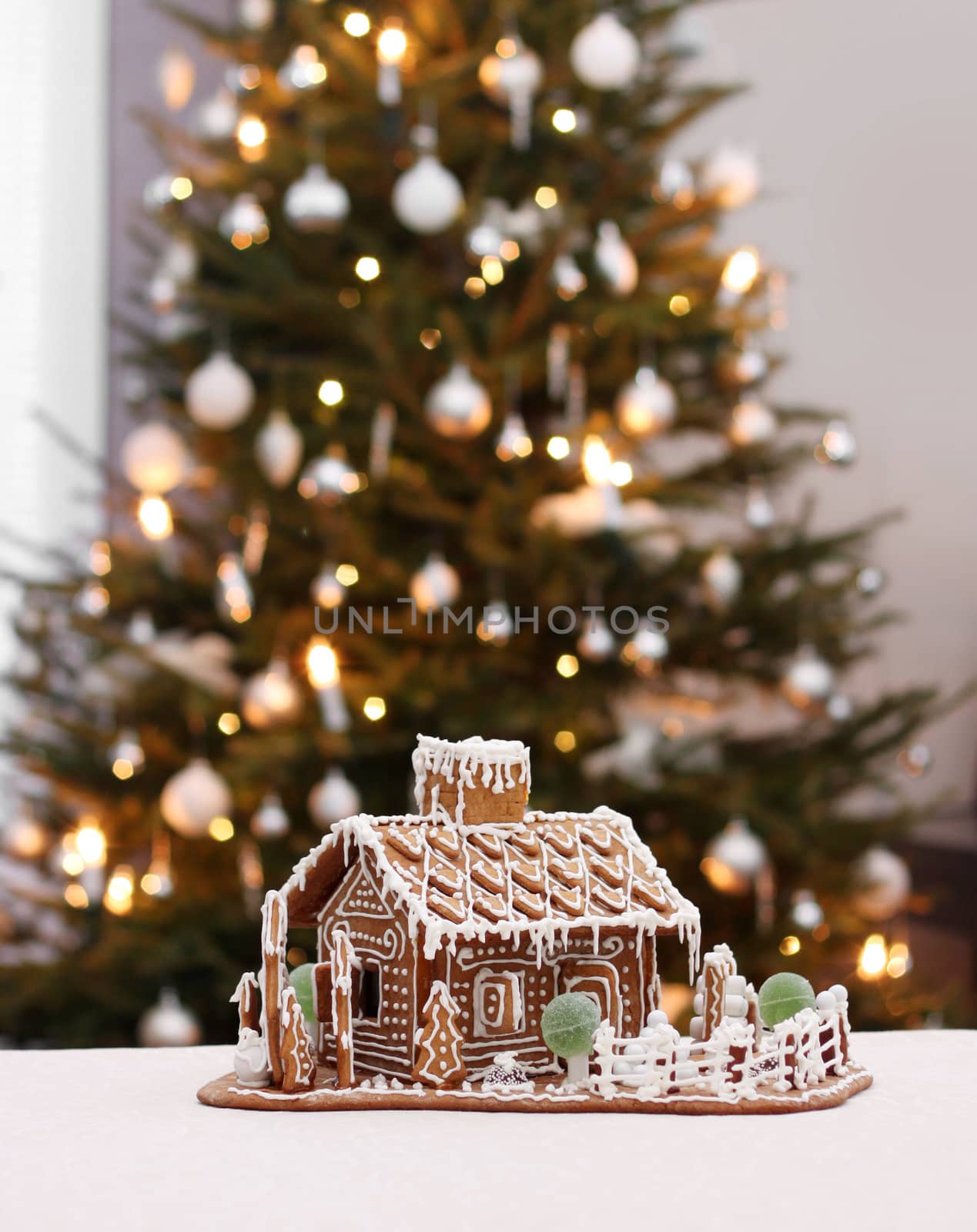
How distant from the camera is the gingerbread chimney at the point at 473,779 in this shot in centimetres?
90

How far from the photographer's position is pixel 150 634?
1.87 meters

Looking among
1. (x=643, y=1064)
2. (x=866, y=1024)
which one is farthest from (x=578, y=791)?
(x=643, y=1064)

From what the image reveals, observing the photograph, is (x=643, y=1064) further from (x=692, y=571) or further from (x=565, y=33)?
(x=565, y=33)

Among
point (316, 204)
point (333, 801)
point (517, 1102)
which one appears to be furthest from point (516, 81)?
point (517, 1102)

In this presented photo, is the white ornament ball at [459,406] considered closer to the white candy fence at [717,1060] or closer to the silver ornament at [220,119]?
the silver ornament at [220,119]

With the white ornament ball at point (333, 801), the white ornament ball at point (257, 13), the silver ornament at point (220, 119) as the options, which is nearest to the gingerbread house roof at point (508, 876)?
the white ornament ball at point (333, 801)

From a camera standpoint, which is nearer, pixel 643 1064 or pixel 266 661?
pixel 643 1064

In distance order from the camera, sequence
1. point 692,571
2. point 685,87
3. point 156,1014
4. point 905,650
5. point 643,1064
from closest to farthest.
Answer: point 643,1064 → point 156,1014 → point 692,571 → point 685,87 → point 905,650

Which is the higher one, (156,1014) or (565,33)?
(565,33)

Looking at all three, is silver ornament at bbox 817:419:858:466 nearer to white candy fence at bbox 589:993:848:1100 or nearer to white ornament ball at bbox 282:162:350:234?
white ornament ball at bbox 282:162:350:234

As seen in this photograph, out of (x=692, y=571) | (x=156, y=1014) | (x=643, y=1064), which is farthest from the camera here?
(x=692, y=571)

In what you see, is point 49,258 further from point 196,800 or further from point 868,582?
point 868,582

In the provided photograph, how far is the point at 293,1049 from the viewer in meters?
0.85

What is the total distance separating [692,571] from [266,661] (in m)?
0.52
